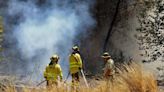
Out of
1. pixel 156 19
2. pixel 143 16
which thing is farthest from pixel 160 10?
pixel 143 16

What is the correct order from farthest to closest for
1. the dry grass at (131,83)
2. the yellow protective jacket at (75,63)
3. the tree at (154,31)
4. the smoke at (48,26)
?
1. the smoke at (48,26)
2. the tree at (154,31)
3. the yellow protective jacket at (75,63)
4. the dry grass at (131,83)

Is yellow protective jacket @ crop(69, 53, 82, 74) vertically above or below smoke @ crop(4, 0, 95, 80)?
below

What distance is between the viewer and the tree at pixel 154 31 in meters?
17.5

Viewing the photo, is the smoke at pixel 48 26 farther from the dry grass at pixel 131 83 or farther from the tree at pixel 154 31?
the dry grass at pixel 131 83

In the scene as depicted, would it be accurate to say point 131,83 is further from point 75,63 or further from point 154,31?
point 154,31

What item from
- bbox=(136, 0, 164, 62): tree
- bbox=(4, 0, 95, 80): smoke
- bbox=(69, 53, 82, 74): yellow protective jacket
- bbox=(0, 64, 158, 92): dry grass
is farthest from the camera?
bbox=(4, 0, 95, 80): smoke

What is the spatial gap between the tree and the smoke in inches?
175

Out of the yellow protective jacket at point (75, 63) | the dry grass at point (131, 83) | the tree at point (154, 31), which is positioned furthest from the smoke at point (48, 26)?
the dry grass at point (131, 83)

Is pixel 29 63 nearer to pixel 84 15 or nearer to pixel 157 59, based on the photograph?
pixel 84 15

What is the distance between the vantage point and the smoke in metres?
21.1

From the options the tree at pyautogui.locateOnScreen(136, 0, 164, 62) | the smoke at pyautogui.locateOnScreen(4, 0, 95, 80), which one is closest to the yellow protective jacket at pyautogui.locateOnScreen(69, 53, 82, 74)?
the tree at pyautogui.locateOnScreen(136, 0, 164, 62)

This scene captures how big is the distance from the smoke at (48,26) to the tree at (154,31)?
Answer: 175 inches

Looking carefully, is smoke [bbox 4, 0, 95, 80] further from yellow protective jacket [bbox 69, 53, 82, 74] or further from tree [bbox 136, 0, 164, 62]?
yellow protective jacket [bbox 69, 53, 82, 74]

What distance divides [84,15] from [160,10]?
6.04m
